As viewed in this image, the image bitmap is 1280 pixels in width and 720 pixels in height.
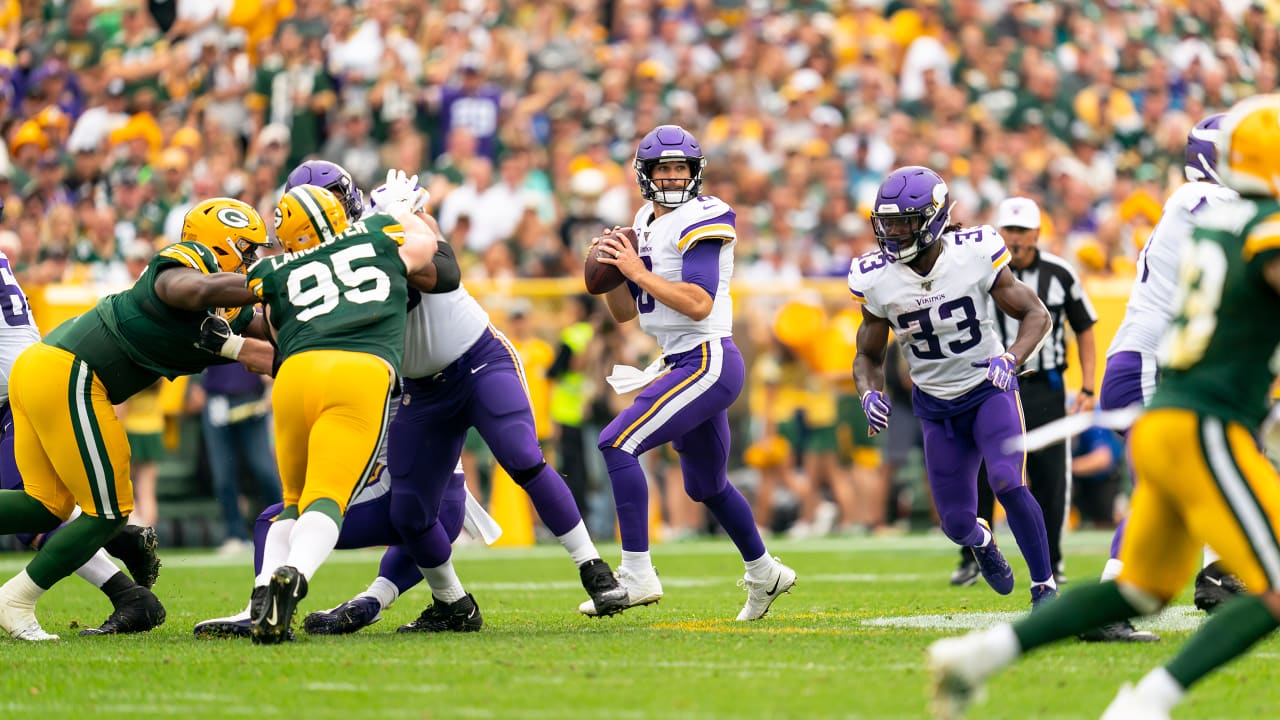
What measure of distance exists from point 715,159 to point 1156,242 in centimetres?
878

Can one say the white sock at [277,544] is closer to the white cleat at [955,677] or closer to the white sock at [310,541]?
the white sock at [310,541]

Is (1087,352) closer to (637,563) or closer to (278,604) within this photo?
(637,563)

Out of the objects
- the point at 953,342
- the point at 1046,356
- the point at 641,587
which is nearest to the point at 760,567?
the point at 641,587

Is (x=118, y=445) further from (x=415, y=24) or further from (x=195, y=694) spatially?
(x=415, y=24)

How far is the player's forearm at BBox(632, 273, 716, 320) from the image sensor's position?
668 cm

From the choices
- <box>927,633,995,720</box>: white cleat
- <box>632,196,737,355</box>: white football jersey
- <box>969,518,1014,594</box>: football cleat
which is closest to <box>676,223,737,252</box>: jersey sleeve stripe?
<box>632,196,737,355</box>: white football jersey

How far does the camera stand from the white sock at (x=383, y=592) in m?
6.86

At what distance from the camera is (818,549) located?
11828mm

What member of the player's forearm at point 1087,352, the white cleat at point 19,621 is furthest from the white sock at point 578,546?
the player's forearm at point 1087,352

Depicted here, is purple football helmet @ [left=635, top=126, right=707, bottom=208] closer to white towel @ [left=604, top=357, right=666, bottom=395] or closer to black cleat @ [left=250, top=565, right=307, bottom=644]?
white towel @ [left=604, top=357, right=666, bottom=395]

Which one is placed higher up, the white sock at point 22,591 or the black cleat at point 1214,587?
the white sock at point 22,591

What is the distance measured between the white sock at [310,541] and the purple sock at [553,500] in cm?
96

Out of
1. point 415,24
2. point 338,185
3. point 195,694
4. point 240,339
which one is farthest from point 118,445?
point 415,24

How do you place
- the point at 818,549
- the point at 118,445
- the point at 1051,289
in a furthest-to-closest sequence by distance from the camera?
the point at 818,549 → the point at 1051,289 → the point at 118,445
